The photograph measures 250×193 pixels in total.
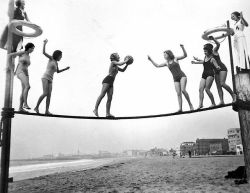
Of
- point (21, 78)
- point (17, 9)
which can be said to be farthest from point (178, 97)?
point (17, 9)

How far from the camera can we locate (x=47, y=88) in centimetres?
673

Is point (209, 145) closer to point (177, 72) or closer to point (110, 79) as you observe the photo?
point (177, 72)

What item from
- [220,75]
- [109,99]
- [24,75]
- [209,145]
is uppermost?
[24,75]

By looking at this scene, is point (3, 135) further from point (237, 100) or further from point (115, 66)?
point (237, 100)

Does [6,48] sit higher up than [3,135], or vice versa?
[6,48]

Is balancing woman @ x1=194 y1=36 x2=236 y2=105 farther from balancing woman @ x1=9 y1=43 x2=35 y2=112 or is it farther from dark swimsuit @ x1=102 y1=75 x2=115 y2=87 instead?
balancing woman @ x1=9 y1=43 x2=35 y2=112

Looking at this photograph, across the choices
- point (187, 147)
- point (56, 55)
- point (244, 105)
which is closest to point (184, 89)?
point (244, 105)

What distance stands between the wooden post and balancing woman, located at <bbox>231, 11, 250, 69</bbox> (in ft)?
0.81

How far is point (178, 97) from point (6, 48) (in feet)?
13.9

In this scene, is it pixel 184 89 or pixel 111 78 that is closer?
pixel 184 89

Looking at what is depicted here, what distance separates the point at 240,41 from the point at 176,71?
175cm

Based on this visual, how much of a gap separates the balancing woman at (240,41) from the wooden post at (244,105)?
0.81 ft

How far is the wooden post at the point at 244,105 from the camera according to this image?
5.13m

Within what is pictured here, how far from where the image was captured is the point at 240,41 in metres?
5.74
